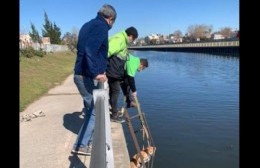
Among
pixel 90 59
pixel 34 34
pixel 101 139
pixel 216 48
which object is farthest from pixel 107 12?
pixel 216 48

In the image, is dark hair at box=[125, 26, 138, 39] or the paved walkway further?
dark hair at box=[125, 26, 138, 39]

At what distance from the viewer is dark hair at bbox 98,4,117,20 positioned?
19.6 feet

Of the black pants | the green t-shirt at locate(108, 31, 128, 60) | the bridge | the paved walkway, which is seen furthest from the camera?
the bridge

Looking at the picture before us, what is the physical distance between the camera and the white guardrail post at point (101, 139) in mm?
2753

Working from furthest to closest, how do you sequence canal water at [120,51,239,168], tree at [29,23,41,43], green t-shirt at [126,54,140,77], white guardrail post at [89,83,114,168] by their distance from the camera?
tree at [29,23,41,43] < canal water at [120,51,239,168] < green t-shirt at [126,54,140,77] < white guardrail post at [89,83,114,168]

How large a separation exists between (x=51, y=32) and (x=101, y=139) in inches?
2870

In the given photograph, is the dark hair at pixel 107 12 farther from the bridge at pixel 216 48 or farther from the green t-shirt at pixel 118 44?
the bridge at pixel 216 48

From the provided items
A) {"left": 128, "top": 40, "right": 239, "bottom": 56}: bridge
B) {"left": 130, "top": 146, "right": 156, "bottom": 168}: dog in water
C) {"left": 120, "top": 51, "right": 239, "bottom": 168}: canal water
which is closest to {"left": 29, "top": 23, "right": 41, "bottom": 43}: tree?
{"left": 128, "top": 40, "right": 239, "bottom": 56}: bridge

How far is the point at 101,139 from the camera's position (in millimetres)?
3023

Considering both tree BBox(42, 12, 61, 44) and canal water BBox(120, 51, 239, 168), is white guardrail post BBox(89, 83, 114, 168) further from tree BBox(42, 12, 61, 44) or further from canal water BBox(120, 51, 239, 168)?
tree BBox(42, 12, 61, 44)

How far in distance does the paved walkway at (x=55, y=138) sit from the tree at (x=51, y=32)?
198 ft
